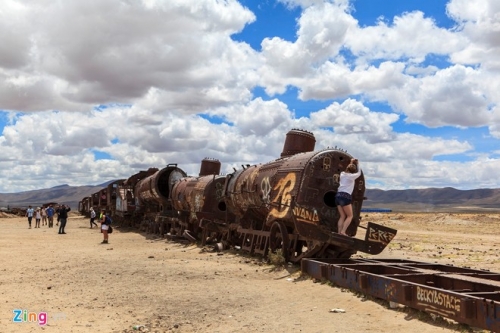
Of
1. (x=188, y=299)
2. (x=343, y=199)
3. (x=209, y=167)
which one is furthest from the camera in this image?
(x=209, y=167)

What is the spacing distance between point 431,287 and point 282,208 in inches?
269

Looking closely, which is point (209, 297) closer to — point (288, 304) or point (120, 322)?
point (288, 304)

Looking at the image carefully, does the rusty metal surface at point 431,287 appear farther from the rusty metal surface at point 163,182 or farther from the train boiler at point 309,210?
the rusty metal surface at point 163,182

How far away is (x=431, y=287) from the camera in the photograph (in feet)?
24.9

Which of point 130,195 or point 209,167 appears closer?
point 209,167

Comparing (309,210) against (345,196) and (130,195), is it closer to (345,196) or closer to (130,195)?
(345,196)

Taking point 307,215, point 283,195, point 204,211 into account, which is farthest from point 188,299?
point 204,211

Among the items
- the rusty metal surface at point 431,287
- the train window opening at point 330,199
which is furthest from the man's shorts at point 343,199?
the rusty metal surface at point 431,287

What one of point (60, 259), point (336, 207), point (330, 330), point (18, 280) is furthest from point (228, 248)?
point (330, 330)

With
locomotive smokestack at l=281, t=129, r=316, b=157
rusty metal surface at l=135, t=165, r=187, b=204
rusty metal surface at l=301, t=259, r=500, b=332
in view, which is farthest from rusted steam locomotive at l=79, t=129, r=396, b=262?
rusty metal surface at l=135, t=165, r=187, b=204

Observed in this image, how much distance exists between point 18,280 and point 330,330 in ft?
28.5

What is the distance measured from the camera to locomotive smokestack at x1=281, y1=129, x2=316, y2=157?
54.4 ft

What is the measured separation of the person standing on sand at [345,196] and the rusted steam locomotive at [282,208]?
0.38m

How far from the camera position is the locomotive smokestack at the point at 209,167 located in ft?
88.0
